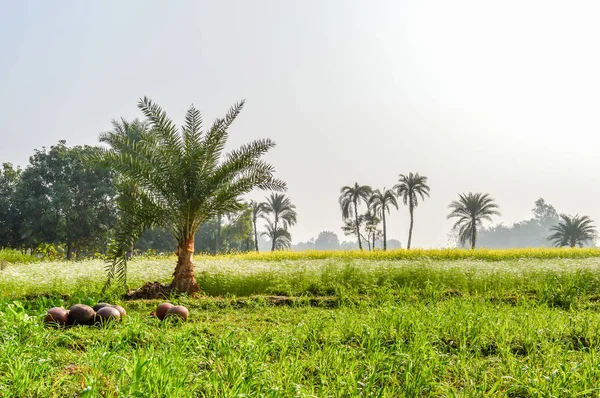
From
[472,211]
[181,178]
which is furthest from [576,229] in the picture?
[181,178]

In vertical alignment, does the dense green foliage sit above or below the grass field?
above

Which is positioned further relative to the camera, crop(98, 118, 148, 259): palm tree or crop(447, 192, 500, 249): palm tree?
crop(447, 192, 500, 249): palm tree

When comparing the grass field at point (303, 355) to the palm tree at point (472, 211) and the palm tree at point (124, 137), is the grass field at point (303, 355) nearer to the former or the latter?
the palm tree at point (124, 137)

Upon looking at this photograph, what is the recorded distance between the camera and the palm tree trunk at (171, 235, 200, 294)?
1148cm

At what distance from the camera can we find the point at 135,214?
1165cm

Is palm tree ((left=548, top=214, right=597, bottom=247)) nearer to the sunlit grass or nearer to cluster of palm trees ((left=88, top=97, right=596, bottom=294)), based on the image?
the sunlit grass

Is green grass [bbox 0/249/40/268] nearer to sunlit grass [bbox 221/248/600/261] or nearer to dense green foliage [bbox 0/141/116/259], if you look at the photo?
sunlit grass [bbox 221/248/600/261]

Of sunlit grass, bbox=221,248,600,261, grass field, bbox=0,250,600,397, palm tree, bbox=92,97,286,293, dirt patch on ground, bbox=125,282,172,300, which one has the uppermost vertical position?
palm tree, bbox=92,97,286,293

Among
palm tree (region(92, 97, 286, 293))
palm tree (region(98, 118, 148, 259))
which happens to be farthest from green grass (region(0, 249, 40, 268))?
palm tree (region(92, 97, 286, 293))

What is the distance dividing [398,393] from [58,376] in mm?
2749

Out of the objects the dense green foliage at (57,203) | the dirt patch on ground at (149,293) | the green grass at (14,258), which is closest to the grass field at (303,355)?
the dirt patch on ground at (149,293)

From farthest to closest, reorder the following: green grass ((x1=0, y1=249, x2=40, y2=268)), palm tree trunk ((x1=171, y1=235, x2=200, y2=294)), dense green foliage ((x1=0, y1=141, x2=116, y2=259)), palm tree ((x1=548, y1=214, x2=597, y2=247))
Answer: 1. palm tree ((x1=548, y1=214, x2=597, y2=247))
2. dense green foliage ((x1=0, y1=141, x2=116, y2=259))
3. green grass ((x1=0, y1=249, x2=40, y2=268))
4. palm tree trunk ((x1=171, y1=235, x2=200, y2=294))

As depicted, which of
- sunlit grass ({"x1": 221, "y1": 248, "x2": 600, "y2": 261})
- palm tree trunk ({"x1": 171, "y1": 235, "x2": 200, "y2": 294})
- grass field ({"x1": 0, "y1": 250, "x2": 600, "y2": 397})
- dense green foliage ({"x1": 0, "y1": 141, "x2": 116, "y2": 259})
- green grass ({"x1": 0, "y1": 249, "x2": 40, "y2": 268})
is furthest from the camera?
dense green foliage ({"x1": 0, "y1": 141, "x2": 116, "y2": 259})

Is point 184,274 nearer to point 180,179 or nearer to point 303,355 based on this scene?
point 180,179
